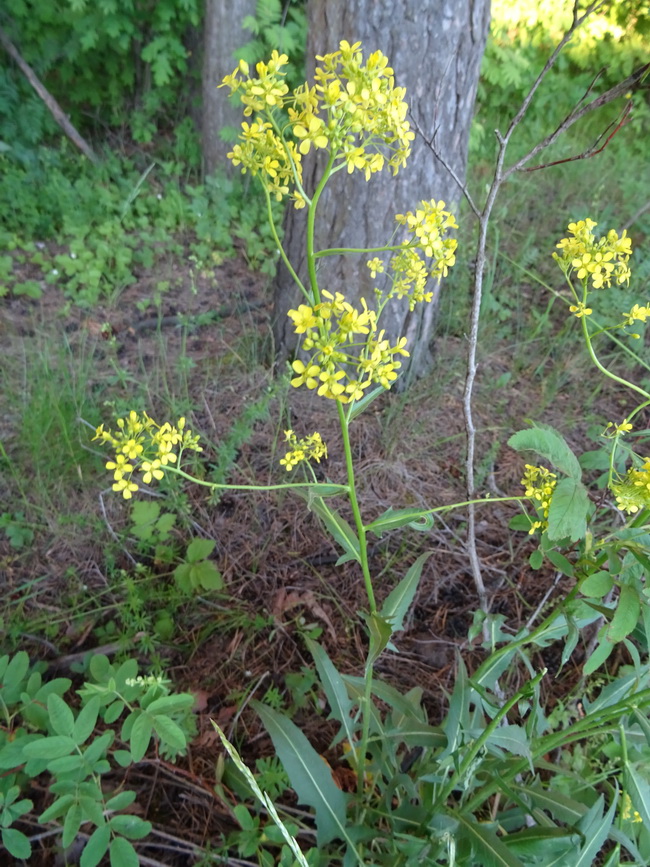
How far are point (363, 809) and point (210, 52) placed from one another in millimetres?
4225

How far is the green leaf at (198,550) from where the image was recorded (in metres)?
1.97

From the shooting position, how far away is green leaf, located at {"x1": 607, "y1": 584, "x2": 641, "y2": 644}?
0.91 metres

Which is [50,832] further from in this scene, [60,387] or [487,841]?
[60,387]

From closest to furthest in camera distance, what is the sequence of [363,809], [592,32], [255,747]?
[363,809], [255,747], [592,32]

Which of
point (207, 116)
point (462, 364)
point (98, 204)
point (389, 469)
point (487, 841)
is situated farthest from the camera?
point (207, 116)

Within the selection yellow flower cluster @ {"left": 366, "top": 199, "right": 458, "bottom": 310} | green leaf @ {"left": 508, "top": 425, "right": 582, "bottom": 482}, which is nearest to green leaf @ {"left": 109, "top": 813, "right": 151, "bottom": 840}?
green leaf @ {"left": 508, "top": 425, "right": 582, "bottom": 482}

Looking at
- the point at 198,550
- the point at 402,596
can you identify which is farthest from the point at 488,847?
the point at 198,550

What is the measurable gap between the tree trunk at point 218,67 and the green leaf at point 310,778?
3602 millimetres

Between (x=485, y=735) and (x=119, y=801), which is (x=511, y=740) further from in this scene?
(x=119, y=801)

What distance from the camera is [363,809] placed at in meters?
1.33

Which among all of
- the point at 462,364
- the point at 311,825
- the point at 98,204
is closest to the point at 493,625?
the point at 311,825

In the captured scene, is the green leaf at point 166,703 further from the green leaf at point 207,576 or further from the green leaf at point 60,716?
the green leaf at point 207,576

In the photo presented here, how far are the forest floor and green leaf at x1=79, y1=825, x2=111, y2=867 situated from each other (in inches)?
12.5

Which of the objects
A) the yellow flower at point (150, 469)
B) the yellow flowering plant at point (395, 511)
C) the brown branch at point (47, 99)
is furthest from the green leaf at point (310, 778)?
the brown branch at point (47, 99)
